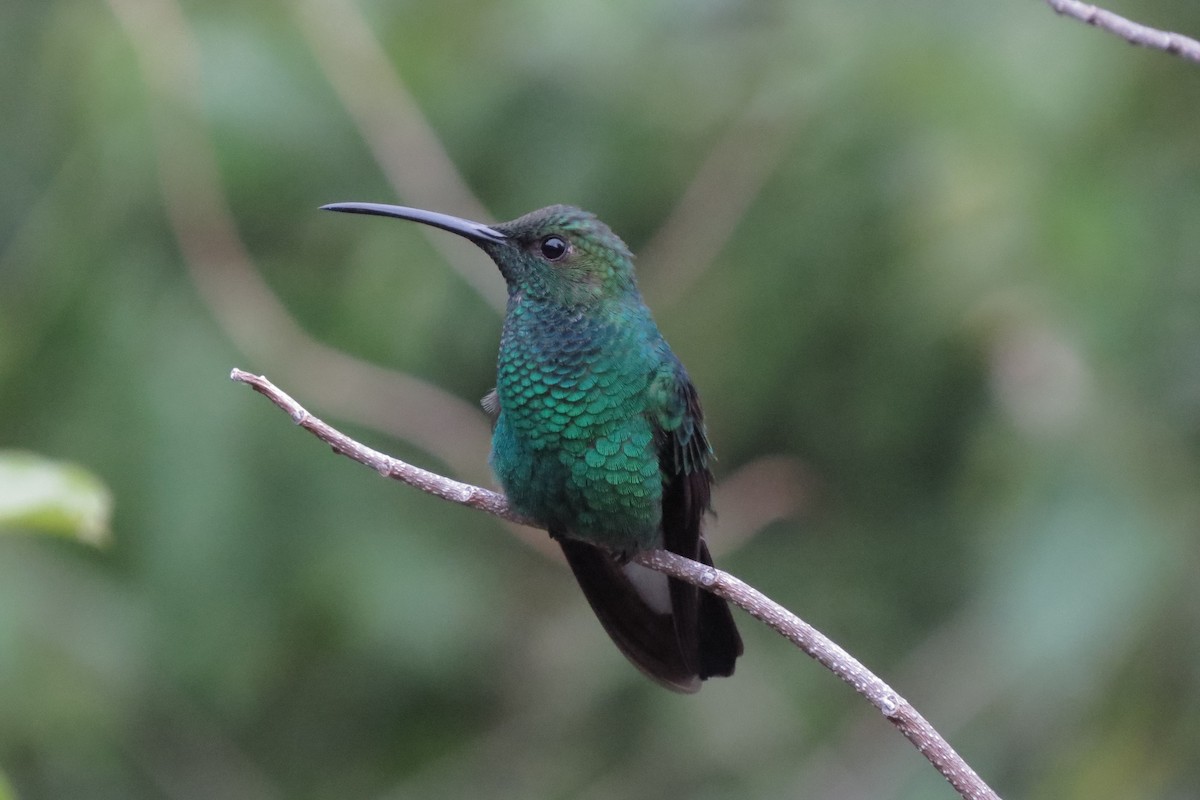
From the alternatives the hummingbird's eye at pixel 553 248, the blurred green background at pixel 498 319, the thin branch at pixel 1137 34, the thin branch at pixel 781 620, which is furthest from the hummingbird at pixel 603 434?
the blurred green background at pixel 498 319

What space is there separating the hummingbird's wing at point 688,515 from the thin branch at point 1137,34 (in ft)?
3.76

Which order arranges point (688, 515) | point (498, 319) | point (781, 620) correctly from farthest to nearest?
point (498, 319) < point (688, 515) < point (781, 620)

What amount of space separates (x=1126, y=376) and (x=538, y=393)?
193cm

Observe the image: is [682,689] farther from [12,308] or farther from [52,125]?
[52,125]

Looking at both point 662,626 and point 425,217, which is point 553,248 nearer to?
point 425,217

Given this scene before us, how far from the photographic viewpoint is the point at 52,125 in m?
5.52

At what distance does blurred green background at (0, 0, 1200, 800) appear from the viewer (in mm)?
4250

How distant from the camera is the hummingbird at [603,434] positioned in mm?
2836

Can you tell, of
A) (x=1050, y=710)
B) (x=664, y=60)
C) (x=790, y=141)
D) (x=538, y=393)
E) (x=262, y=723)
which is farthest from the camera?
(x=262, y=723)

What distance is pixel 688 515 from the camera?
2.98 m

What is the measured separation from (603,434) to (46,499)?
40.2 inches

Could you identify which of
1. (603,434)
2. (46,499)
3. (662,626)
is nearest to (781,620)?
(603,434)

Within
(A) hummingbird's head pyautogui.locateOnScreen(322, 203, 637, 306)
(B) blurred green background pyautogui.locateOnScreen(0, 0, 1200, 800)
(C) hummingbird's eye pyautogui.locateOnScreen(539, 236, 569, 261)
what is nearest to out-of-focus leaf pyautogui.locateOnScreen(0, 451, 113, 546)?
(A) hummingbird's head pyautogui.locateOnScreen(322, 203, 637, 306)

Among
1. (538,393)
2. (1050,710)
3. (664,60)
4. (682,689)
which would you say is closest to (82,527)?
(538,393)
